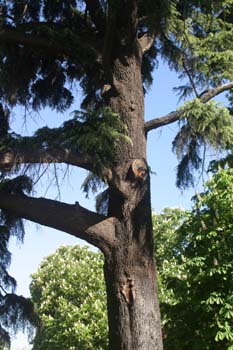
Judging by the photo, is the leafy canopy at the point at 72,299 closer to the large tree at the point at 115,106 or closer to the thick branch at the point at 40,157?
the large tree at the point at 115,106

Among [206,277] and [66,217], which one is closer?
[66,217]

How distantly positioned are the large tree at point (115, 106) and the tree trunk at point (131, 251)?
0.01 m

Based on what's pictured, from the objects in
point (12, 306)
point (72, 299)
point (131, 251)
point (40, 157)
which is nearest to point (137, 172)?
point (131, 251)

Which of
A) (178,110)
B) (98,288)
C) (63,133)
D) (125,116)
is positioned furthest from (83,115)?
(98,288)

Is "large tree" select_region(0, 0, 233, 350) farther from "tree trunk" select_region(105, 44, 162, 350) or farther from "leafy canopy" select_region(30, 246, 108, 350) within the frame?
"leafy canopy" select_region(30, 246, 108, 350)

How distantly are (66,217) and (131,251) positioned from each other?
29.7 inches

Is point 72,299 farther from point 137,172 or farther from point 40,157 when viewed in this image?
point 40,157

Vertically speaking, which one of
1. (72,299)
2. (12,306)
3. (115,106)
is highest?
(72,299)

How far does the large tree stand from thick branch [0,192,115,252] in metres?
0.01

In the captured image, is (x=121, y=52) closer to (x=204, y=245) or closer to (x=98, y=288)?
(x=204, y=245)

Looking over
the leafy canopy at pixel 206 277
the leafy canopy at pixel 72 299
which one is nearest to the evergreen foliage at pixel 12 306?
the leafy canopy at pixel 206 277

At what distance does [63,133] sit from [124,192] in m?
0.90

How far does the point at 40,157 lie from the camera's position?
17.1ft

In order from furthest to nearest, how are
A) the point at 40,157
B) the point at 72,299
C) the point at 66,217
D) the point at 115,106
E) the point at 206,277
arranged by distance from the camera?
the point at 72,299
the point at 206,277
the point at 115,106
the point at 66,217
the point at 40,157
